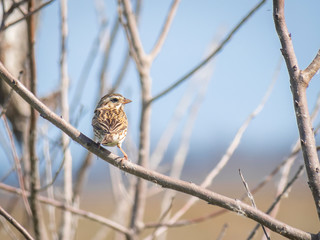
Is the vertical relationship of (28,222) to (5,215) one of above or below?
above

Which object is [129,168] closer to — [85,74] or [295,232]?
[295,232]

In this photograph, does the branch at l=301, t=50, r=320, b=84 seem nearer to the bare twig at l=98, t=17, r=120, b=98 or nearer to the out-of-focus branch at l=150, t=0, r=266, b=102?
the out-of-focus branch at l=150, t=0, r=266, b=102

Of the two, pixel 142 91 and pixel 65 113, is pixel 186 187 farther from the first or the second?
pixel 65 113

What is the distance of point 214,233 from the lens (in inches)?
439

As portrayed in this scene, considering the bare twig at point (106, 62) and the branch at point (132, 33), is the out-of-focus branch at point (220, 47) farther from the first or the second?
the bare twig at point (106, 62)

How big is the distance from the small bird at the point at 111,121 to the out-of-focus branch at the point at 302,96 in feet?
5.06

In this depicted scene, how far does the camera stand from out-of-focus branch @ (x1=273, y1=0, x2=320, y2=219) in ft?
7.63

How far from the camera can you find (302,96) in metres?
2.42

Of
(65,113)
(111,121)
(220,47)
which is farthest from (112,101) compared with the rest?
(220,47)

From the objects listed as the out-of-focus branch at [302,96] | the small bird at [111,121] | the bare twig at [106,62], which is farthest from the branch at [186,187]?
the bare twig at [106,62]

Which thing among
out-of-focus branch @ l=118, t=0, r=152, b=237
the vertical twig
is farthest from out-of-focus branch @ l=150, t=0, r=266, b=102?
the vertical twig

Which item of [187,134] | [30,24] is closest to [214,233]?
[187,134]

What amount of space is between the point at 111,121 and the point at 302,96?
189cm

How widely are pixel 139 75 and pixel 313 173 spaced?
2264mm
